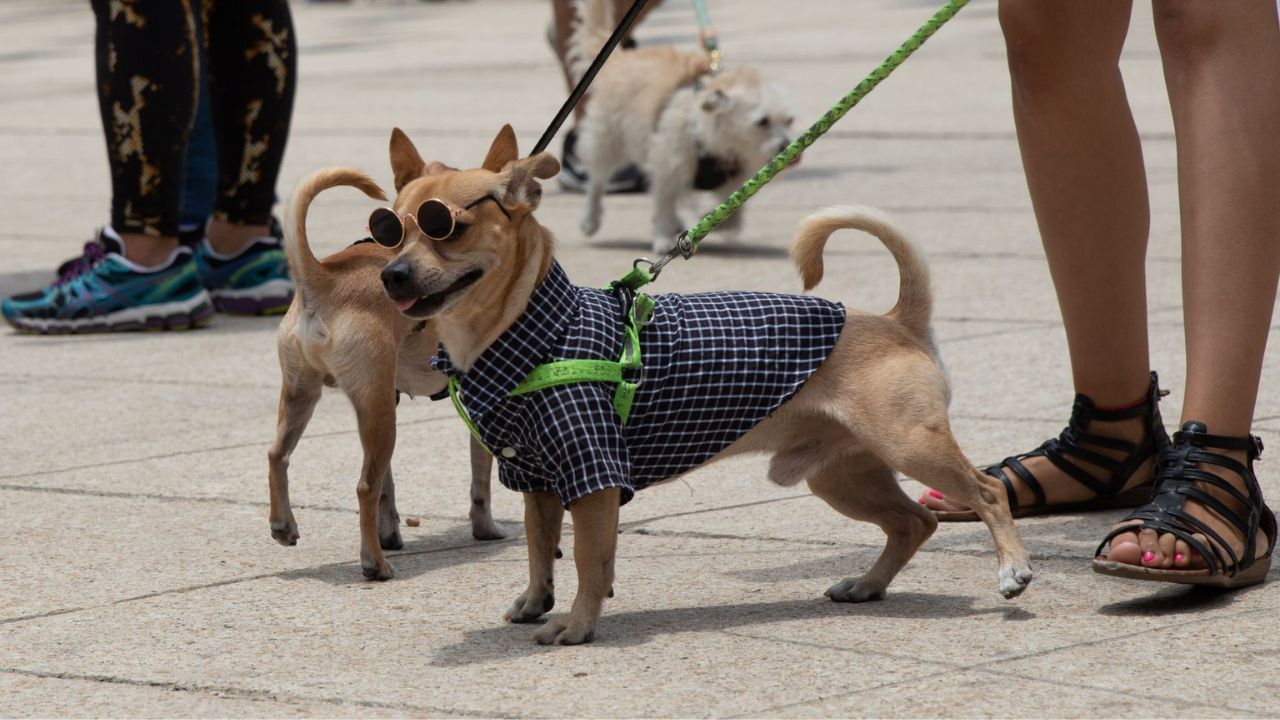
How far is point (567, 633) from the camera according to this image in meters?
3.27

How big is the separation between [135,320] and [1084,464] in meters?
3.99

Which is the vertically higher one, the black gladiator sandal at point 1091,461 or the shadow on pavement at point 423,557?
the black gladiator sandal at point 1091,461

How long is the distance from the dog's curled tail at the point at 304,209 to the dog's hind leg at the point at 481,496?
0.56 meters

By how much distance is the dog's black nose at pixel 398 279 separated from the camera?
317 centimetres

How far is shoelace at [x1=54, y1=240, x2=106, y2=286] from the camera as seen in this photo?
6.60 meters

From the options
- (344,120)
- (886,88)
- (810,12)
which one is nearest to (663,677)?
(344,120)

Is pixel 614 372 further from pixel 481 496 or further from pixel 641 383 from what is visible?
→ pixel 481 496

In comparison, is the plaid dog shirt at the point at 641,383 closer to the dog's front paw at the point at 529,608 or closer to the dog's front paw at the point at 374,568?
the dog's front paw at the point at 529,608

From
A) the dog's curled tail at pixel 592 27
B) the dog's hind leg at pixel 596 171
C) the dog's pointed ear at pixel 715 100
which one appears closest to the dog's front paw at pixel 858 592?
the dog's pointed ear at pixel 715 100

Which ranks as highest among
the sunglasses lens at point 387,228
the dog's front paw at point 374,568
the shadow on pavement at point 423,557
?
the sunglasses lens at point 387,228

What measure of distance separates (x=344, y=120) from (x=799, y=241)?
9785mm

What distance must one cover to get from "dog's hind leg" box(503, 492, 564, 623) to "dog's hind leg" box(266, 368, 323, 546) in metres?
0.71

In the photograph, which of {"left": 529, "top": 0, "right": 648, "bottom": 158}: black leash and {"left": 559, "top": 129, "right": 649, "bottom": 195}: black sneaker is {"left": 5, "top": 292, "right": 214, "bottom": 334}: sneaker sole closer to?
{"left": 529, "top": 0, "right": 648, "bottom": 158}: black leash

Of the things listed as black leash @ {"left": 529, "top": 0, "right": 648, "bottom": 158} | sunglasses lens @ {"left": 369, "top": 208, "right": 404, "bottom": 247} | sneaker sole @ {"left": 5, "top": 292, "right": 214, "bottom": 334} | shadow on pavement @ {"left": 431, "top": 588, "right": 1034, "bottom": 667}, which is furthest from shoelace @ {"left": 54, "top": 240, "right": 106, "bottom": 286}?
shadow on pavement @ {"left": 431, "top": 588, "right": 1034, "bottom": 667}
